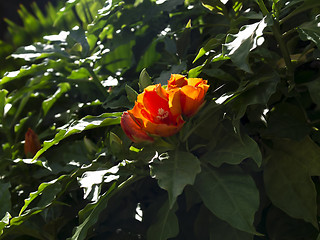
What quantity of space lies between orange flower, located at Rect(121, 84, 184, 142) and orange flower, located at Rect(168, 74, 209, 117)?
0.01 m

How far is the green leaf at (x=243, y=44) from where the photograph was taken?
0.85 m

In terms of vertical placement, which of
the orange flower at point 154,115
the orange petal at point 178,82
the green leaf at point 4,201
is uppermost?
the orange petal at point 178,82

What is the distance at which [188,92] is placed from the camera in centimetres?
89

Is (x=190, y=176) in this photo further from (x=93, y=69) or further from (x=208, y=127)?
(x=93, y=69)

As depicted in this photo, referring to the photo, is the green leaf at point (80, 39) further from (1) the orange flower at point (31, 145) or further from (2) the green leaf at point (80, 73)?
(1) the orange flower at point (31, 145)

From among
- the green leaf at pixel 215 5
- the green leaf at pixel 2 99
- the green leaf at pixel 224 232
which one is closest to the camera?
the green leaf at pixel 224 232

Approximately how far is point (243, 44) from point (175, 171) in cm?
26

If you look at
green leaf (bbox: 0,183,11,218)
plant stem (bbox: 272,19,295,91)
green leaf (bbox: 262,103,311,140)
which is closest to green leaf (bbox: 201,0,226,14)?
plant stem (bbox: 272,19,295,91)

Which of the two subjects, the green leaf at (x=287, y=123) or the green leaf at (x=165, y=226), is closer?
the green leaf at (x=165, y=226)

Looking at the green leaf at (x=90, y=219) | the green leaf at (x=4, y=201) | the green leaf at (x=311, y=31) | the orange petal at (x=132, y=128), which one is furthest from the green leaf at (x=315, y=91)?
the green leaf at (x=4, y=201)

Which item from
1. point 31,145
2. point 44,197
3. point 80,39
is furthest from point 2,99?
point 44,197

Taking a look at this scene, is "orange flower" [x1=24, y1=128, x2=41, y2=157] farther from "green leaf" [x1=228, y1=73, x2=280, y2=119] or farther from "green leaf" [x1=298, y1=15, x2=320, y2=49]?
"green leaf" [x1=298, y1=15, x2=320, y2=49]

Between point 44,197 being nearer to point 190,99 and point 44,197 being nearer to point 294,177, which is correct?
point 190,99

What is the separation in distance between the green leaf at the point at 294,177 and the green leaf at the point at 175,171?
8.0 inches
